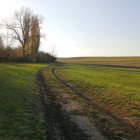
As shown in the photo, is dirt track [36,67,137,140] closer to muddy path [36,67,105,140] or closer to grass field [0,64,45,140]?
muddy path [36,67,105,140]

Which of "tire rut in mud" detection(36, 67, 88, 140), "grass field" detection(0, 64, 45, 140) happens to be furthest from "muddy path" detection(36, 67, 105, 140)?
"grass field" detection(0, 64, 45, 140)

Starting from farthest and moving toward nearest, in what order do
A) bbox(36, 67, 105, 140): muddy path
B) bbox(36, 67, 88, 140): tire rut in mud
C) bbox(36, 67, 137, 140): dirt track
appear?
bbox(36, 67, 137, 140): dirt track
bbox(36, 67, 105, 140): muddy path
bbox(36, 67, 88, 140): tire rut in mud

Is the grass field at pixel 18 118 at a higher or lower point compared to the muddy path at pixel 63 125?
higher

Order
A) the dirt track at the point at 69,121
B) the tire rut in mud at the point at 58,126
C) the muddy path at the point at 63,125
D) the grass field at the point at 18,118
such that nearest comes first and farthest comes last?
the grass field at the point at 18,118 < the tire rut in mud at the point at 58,126 < the muddy path at the point at 63,125 < the dirt track at the point at 69,121

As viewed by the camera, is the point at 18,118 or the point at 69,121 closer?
the point at 18,118

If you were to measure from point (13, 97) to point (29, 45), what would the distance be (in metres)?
73.1

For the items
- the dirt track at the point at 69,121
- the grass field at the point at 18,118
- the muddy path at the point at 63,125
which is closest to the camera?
the grass field at the point at 18,118

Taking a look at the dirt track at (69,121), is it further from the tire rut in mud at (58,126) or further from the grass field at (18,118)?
the grass field at (18,118)

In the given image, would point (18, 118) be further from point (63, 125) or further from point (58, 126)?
point (63, 125)

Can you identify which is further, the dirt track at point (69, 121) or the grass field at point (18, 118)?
the dirt track at point (69, 121)

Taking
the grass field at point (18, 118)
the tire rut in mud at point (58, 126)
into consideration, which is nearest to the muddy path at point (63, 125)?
the tire rut in mud at point (58, 126)

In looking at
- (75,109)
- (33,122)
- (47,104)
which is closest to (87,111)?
(75,109)

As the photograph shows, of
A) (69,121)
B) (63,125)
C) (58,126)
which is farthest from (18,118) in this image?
(69,121)

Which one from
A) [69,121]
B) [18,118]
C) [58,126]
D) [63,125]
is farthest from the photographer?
[69,121]
